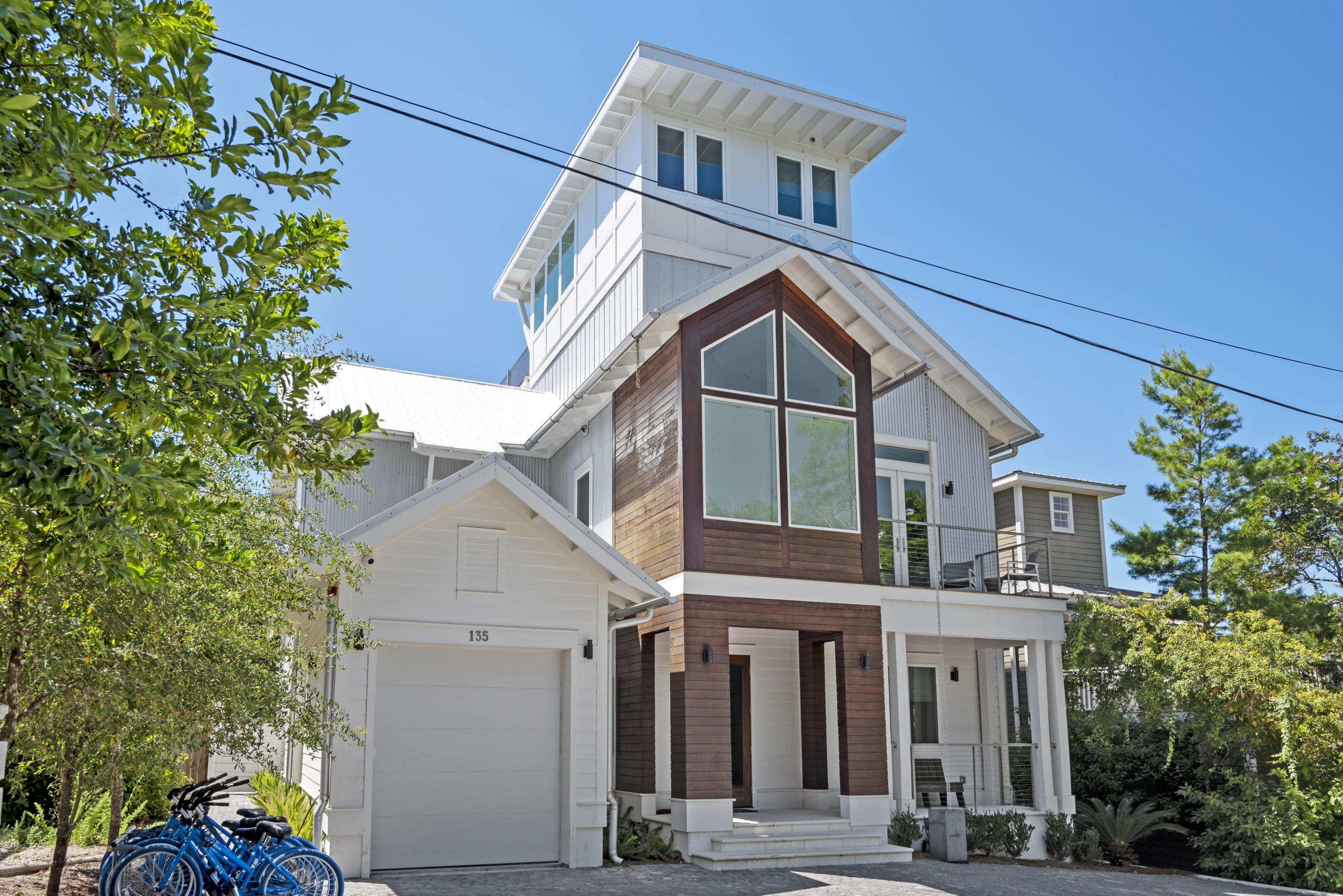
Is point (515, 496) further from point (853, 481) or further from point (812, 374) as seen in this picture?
point (853, 481)

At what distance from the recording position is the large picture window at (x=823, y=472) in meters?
14.1

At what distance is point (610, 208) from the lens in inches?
726

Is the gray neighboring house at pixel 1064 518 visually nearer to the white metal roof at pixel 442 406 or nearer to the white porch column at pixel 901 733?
the white porch column at pixel 901 733

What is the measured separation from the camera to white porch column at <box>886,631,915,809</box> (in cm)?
1452

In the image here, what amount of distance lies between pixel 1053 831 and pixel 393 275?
1178 cm

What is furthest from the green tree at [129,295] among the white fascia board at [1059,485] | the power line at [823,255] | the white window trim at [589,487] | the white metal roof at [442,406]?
the white fascia board at [1059,485]

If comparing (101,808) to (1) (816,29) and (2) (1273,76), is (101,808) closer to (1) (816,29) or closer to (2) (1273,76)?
(1) (816,29)

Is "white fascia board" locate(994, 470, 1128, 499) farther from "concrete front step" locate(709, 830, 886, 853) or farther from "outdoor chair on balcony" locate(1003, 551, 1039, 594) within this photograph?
"concrete front step" locate(709, 830, 886, 853)

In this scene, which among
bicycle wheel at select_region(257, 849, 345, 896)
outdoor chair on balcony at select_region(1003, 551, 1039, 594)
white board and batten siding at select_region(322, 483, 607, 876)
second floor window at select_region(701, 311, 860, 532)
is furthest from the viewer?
outdoor chair on balcony at select_region(1003, 551, 1039, 594)

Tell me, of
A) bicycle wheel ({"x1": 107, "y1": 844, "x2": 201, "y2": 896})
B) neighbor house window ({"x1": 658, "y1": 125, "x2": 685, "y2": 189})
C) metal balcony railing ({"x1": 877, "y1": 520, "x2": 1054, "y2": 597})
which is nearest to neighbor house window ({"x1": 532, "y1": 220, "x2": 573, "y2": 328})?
neighbor house window ({"x1": 658, "y1": 125, "x2": 685, "y2": 189})

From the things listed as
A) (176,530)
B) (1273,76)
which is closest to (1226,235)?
(1273,76)

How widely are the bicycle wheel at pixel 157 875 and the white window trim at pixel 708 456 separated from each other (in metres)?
7.31

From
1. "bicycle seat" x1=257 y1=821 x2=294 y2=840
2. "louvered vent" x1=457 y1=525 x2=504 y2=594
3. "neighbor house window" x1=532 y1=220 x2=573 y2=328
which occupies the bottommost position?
"bicycle seat" x1=257 y1=821 x2=294 y2=840

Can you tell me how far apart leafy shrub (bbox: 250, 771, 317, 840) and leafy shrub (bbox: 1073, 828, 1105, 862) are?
10442 millimetres
